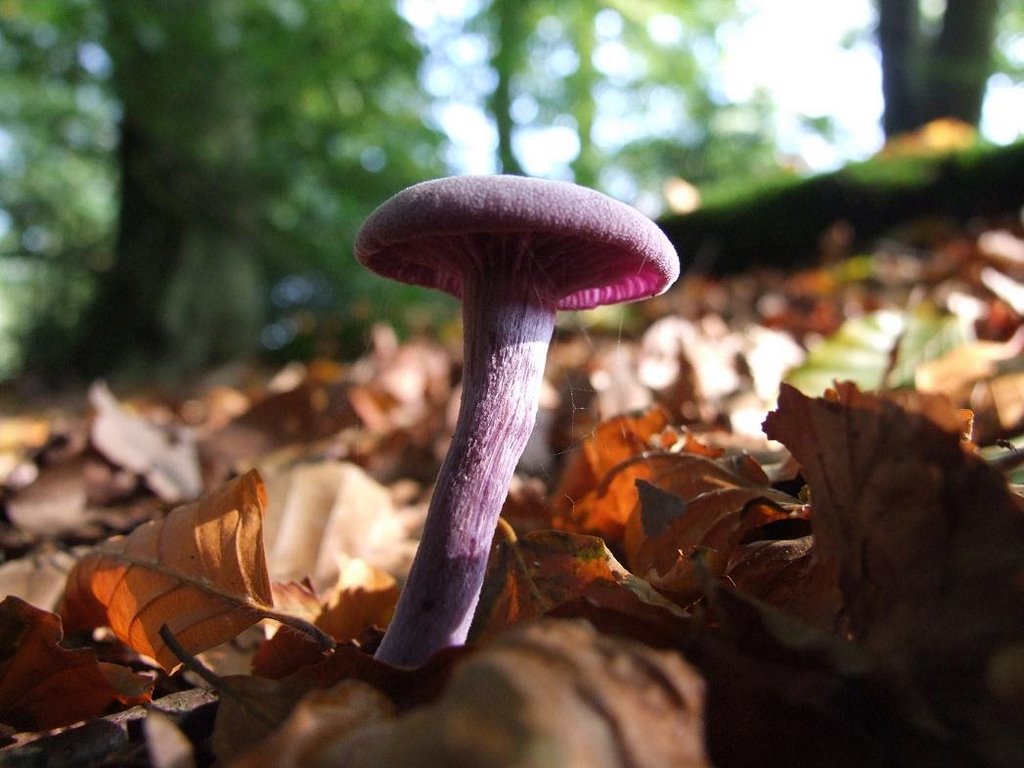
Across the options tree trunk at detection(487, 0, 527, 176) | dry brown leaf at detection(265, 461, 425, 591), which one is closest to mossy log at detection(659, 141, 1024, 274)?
tree trunk at detection(487, 0, 527, 176)

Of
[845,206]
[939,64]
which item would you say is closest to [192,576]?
[845,206]

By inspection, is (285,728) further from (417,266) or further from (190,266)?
(190,266)

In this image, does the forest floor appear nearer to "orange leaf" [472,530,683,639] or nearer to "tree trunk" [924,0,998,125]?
"orange leaf" [472,530,683,639]

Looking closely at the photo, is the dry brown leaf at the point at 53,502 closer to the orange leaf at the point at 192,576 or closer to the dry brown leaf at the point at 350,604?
the orange leaf at the point at 192,576

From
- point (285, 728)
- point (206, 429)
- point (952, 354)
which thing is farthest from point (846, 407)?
point (206, 429)

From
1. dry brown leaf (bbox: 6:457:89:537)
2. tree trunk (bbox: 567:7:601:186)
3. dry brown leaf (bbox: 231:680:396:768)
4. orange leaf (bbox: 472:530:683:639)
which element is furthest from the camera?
tree trunk (bbox: 567:7:601:186)
